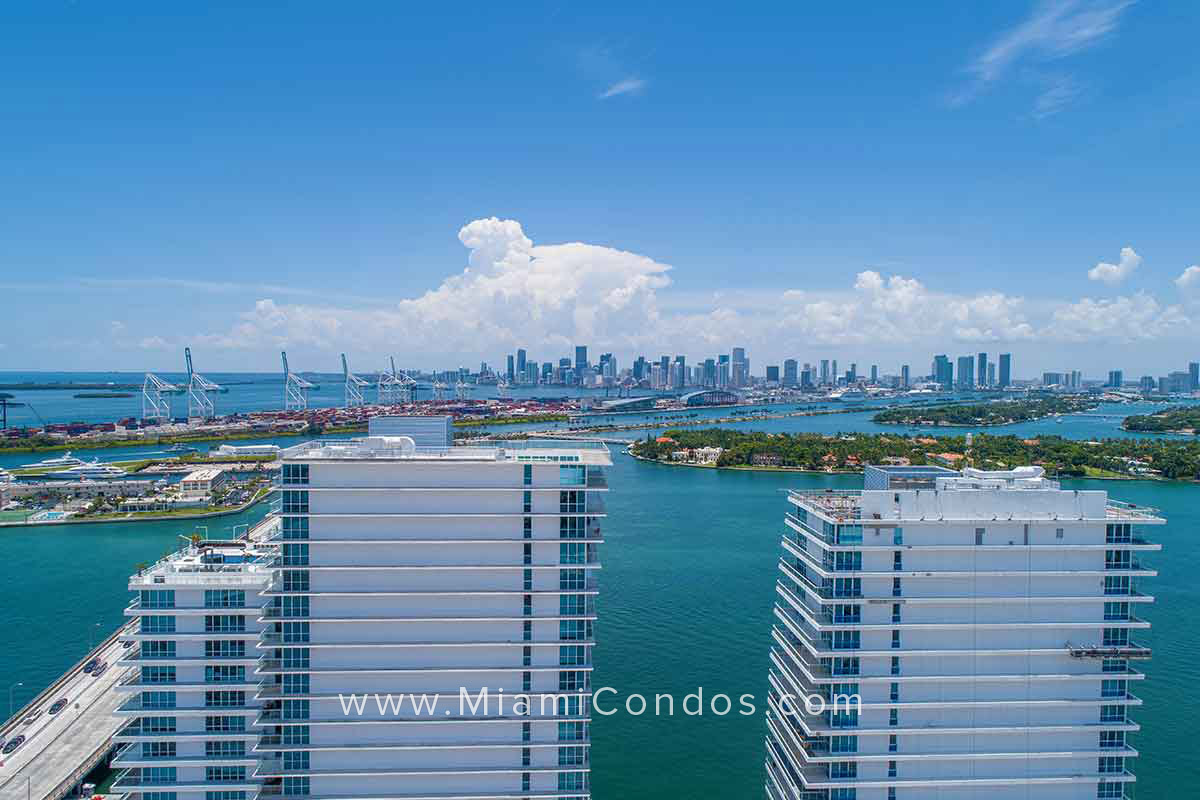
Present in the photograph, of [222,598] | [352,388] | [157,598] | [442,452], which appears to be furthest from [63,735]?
[352,388]

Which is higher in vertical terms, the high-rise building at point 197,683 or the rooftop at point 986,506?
the rooftop at point 986,506

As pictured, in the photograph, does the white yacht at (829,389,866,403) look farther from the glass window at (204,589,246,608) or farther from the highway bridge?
the glass window at (204,589,246,608)

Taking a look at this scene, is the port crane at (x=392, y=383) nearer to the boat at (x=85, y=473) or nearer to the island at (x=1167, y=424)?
the boat at (x=85, y=473)

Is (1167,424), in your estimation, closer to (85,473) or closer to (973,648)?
(973,648)

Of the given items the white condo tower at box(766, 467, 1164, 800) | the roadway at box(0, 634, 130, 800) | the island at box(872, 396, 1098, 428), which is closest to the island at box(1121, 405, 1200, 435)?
the island at box(872, 396, 1098, 428)

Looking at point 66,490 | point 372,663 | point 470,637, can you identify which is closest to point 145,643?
point 372,663

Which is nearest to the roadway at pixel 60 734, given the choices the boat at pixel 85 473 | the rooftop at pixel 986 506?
the rooftop at pixel 986 506

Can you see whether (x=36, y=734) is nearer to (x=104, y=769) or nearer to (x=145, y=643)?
(x=104, y=769)
